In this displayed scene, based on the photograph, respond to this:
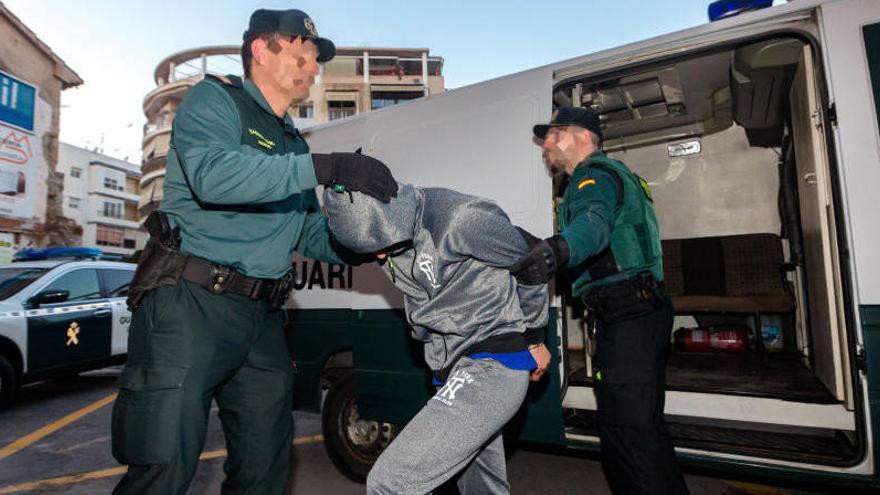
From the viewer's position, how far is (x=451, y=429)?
4.49ft

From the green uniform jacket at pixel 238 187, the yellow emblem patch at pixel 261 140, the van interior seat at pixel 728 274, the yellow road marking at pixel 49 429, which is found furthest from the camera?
the van interior seat at pixel 728 274

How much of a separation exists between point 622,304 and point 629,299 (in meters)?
0.04

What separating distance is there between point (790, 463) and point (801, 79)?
245cm

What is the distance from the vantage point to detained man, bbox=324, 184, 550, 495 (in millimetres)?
1330

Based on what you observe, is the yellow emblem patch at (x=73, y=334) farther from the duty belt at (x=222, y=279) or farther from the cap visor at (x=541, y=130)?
the cap visor at (x=541, y=130)

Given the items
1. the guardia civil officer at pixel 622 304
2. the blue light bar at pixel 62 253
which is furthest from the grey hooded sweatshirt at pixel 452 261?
the blue light bar at pixel 62 253

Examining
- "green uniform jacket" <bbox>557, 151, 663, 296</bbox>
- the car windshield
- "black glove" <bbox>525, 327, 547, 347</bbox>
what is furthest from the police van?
the car windshield

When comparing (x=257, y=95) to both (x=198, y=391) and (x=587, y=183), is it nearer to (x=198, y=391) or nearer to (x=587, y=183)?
(x=198, y=391)

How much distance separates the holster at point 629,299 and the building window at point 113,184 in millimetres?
62235

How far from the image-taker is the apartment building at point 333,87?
4175 cm

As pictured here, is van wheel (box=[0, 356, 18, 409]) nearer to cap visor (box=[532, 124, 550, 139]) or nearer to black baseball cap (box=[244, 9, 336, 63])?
black baseball cap (box=[244, 9, 336, 63])

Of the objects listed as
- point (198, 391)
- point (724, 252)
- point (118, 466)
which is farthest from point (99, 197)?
point (198, 391)

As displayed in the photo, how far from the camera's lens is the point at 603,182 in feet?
7.15

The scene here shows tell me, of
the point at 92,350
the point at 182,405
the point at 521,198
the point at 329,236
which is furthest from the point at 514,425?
the point at 92,350
